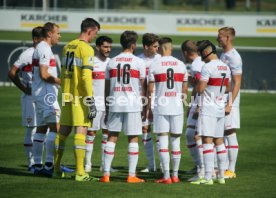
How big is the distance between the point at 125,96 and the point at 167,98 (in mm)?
714

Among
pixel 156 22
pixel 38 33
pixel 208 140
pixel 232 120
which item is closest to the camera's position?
pixel 208 140

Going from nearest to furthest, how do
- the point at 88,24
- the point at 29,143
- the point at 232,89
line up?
the point at 88,24 < the point at 232,89 < the point at 29,143

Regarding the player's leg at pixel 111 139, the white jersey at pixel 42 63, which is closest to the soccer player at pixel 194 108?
the player's leg at pixel 111 139

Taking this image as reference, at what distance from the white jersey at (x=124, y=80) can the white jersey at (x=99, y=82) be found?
1726 millimetres

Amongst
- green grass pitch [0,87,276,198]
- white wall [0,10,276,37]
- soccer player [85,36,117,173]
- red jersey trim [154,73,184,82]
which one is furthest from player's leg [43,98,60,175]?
white wall [0,10,276,37]

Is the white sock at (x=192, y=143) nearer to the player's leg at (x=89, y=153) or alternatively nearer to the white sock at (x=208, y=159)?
the white sock at (x=208, y=159)

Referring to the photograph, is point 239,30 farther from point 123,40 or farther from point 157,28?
point 123,40

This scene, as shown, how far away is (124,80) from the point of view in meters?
13.8

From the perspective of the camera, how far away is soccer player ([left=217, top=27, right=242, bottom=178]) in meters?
14.6

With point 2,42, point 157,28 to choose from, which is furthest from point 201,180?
point 157,28

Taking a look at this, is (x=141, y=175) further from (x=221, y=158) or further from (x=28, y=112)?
(x=28, y=112)

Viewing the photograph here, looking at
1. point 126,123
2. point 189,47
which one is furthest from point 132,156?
point 189,47

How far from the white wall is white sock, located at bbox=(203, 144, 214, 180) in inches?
1392

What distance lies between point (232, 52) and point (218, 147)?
1.85m
